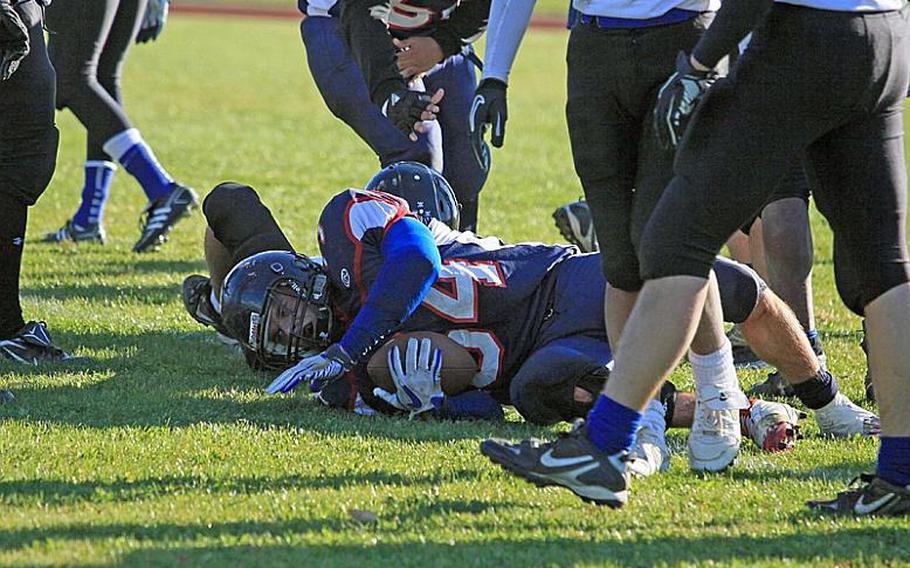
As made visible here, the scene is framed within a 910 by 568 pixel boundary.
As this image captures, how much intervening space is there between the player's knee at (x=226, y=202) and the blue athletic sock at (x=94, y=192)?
2.80 metres

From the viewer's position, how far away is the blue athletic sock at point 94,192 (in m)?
8.36

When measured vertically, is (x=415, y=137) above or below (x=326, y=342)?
above

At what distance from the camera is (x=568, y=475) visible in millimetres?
3572

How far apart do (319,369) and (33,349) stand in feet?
4.60

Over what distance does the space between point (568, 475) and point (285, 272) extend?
1710 mm

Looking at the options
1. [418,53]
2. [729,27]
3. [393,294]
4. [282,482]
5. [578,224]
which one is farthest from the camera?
[578,224]

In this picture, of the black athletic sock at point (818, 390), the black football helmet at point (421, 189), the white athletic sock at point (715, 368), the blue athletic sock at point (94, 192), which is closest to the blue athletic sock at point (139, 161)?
the blue athletic sock at point (94, 192)

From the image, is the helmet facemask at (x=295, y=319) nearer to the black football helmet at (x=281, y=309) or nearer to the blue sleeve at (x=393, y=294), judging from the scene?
the black football helmet at (x=281, y=309)

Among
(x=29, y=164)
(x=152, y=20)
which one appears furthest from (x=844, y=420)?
(x=152, y=20)

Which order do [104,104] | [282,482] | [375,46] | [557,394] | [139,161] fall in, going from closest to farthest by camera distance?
[282,482], [557,394], [375,46], [104,104], [139,161]

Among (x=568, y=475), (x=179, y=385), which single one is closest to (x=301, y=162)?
(x=179, y=385)

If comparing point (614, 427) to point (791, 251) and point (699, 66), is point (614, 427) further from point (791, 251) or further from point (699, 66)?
point (791, 251)

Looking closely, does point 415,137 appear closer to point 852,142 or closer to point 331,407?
point 331,407

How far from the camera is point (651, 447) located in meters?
4.14
